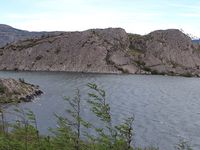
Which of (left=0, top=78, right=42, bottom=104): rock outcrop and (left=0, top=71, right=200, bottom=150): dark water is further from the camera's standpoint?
(left=0, top=78, right=42, bottom=104): rock outcrop

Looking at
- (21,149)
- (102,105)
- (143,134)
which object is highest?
(102,105)

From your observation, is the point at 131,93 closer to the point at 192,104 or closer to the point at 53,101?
the point at 192,104

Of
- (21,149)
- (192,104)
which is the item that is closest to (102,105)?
(21,149)

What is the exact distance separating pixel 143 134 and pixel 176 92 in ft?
239

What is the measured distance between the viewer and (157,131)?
72.9 m

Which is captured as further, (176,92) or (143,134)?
(176,92)

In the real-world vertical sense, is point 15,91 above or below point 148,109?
above

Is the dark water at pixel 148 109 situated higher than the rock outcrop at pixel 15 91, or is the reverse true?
the rock outcrop at pixel 15 91

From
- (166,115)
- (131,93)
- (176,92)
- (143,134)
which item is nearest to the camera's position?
(143,134)

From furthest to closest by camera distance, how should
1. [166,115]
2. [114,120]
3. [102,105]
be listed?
[166,115]
[114,120]
[102,105]

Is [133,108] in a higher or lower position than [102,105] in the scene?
lower

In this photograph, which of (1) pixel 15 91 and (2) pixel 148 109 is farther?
(1) pixel 15 91

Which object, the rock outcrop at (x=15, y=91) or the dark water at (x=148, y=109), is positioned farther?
the rock outcrop at (x=15, y=91)

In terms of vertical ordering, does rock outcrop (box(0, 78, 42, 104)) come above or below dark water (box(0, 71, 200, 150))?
above
